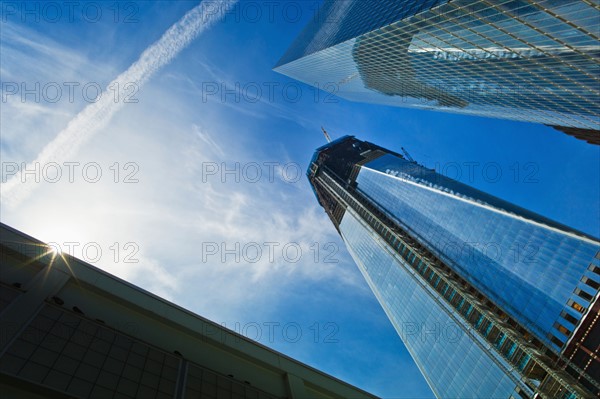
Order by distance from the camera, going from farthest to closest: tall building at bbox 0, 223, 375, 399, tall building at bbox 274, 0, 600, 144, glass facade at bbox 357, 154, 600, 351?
glass facade at bbox 357, 154, 600, 351
tall building at bbox 274, 0, 600, 144
tall building at bbox 0, 223, 375, 399

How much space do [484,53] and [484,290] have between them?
5505 cm

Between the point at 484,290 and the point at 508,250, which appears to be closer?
the point at 508,250

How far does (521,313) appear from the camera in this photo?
6838cm

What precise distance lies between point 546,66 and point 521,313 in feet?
152

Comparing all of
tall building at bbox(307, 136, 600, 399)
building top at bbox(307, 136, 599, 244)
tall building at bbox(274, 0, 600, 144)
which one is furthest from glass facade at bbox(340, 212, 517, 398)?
tall building at bbox(274, 0, 600, 144)

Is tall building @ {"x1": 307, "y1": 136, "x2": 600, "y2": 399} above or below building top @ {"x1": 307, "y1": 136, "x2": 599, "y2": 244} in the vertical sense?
below

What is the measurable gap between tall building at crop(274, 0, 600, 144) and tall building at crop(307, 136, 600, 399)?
2542 cm

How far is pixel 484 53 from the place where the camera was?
166 feet

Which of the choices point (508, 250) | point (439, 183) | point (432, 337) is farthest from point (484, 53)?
point (439, 183)

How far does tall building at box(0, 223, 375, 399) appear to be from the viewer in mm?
10977

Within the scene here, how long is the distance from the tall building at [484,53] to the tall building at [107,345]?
41254 mm

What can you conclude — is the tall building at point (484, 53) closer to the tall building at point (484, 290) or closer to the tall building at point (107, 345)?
the tall building at point (484, 290)

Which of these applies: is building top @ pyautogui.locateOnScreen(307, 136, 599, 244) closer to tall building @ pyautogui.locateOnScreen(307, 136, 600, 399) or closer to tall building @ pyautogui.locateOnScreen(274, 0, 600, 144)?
tall building @ pyautogui.locateOnScreen(307, 136, 600, 399)

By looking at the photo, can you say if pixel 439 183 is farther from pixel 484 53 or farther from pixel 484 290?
pixel 484 53
